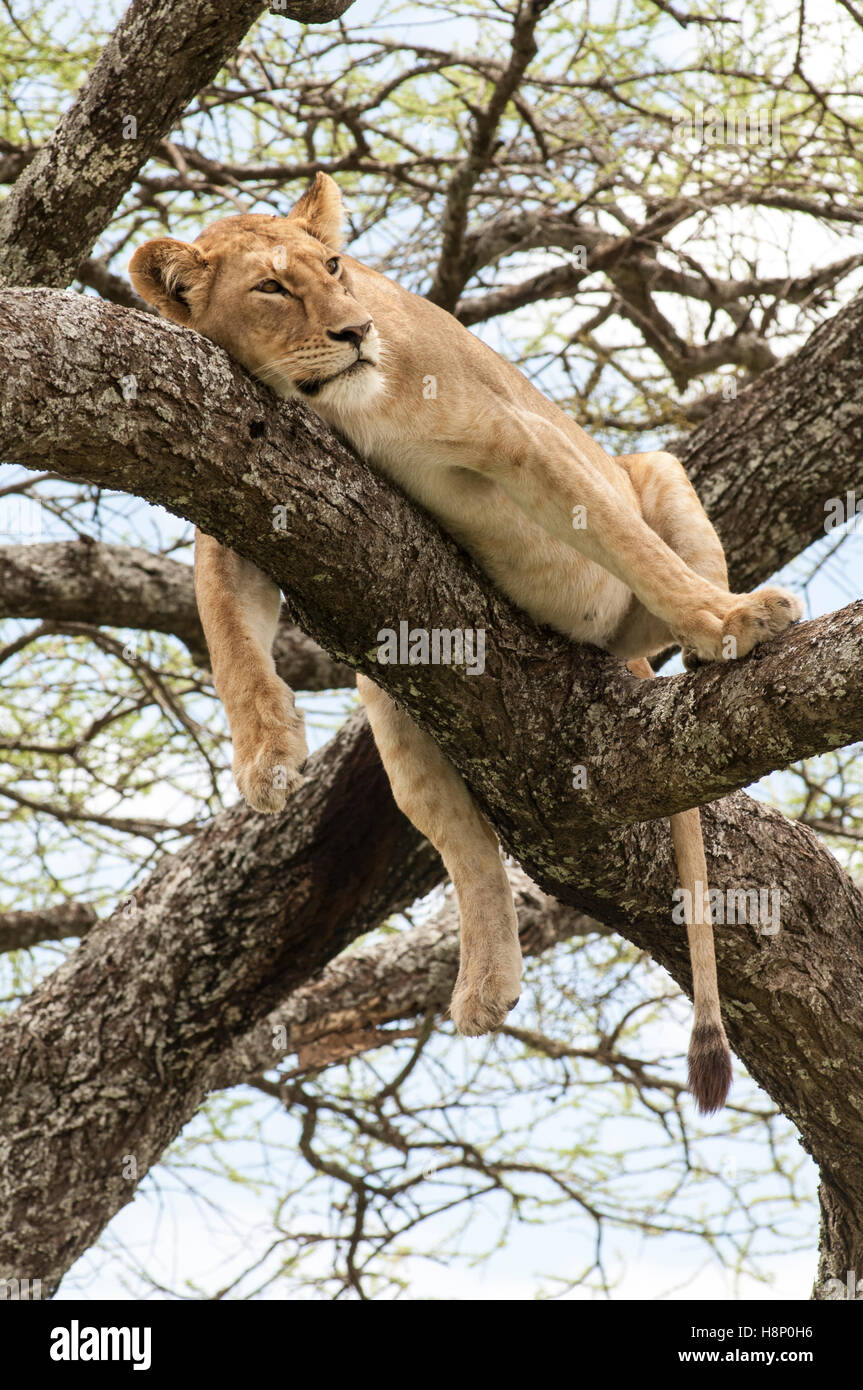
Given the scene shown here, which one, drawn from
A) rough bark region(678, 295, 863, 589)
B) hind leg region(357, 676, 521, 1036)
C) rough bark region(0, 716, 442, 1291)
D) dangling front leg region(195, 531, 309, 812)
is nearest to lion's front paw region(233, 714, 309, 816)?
dangling front leg region(195, 531, 309, 812)

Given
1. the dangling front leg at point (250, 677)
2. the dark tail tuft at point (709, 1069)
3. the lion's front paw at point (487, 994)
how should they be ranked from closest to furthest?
the dangling front leg at point (250, 677) < the dark tail tuft at point (709, 1069) < the lion's front paw at point (487, 994)

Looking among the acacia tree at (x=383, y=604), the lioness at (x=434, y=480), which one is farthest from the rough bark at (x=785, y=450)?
the lioness at (x=434, y=480)

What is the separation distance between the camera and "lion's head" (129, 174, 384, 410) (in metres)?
2.71

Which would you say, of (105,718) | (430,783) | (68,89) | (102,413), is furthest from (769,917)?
(68,89)

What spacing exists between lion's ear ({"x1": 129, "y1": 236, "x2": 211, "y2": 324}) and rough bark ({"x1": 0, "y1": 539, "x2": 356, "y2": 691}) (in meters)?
2.18

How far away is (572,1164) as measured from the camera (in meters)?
5.50

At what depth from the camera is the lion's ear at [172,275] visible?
9.11 feet

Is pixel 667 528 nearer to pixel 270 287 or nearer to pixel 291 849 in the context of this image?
pixel 270 287

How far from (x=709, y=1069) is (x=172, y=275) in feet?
6.62

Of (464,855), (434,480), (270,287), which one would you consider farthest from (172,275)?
(464,855)

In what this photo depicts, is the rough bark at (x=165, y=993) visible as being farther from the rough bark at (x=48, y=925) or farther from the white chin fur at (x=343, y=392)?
the white chin fur at (x=343, y=392)

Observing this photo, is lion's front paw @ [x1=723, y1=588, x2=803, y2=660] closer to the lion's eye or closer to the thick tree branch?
the thick tree branch

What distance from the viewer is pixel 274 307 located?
108 inches

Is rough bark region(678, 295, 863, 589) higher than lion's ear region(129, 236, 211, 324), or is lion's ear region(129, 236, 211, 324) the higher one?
rough bark region(678, 295, 863, 589)
